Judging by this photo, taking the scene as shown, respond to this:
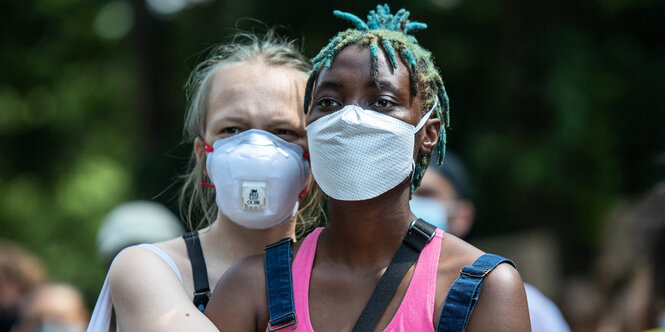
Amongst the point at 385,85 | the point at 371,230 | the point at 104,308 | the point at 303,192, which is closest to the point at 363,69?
the point at 385,85

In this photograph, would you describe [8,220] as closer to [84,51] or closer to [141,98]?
[84,51]

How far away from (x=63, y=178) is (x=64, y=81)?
246cm

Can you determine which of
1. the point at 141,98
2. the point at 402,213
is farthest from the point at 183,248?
the point at 141,98

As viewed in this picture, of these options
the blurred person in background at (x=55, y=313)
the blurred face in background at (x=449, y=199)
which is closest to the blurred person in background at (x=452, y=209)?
the blurred face in background at (x=449, y=199)

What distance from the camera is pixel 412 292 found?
2.12 meters

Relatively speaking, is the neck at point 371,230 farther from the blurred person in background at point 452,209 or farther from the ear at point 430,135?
the blurred person in background at point 452,209

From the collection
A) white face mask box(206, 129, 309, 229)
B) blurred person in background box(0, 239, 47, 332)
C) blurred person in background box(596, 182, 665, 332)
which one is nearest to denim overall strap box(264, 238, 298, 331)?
white face mask box(206, 129, 309, 229)

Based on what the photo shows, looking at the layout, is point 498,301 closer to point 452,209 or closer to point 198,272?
point 198,272

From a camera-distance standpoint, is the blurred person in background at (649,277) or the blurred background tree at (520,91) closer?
the blurred person in background at (649,277)

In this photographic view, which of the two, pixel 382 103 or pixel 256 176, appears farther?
pixel 256 176

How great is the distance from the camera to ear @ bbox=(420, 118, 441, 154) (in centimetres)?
239

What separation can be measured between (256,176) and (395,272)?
69 cm

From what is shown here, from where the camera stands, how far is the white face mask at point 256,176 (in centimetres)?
261

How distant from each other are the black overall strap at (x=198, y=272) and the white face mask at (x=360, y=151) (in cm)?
62
